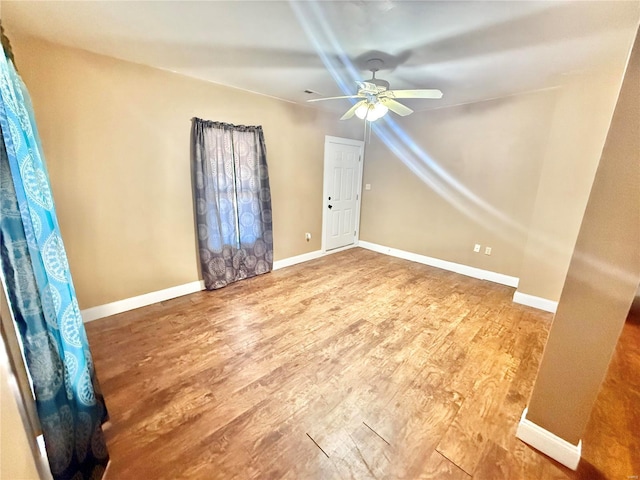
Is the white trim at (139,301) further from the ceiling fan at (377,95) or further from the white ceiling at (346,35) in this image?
the ceiling fan at (377,95)

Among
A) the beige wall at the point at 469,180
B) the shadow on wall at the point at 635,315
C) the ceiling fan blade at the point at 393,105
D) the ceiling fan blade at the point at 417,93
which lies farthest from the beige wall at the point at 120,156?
the shadow on wall at the point at 635,315

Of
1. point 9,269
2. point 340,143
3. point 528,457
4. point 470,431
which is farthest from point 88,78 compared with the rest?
point 528,457

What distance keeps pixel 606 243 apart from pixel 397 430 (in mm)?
1394

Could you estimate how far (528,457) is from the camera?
1.42 m

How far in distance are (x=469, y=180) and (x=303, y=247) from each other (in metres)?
→ 2.62

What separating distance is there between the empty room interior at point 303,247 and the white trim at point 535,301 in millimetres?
20

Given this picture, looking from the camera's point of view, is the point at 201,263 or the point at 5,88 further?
the point at 201,263

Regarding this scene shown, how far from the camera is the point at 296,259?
14.2ft

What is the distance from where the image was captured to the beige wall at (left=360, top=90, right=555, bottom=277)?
3.33 meters

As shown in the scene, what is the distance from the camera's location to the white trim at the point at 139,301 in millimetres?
2602

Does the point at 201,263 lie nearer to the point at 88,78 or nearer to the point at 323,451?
the point at 88,78

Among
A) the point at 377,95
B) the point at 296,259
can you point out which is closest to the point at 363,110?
the point at 377,95

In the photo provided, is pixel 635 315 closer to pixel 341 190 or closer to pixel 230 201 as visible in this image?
pixel 341 190

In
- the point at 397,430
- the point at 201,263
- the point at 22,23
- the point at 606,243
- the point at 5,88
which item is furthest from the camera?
the point at 201,263
